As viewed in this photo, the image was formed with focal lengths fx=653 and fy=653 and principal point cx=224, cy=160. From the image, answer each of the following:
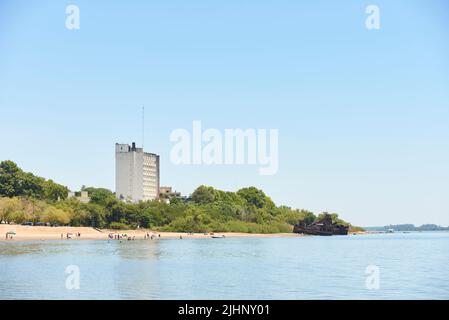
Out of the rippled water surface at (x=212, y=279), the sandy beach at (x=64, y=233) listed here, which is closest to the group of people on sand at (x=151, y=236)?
the sandy beach at (x=64, y=233)

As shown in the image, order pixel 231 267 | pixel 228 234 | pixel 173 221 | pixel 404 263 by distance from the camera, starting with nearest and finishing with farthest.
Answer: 1. pixel 231 267
2. pixel 404 263
3. pixel 173 221
4. pixel 228 234

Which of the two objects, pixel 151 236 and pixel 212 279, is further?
pixel 151 236

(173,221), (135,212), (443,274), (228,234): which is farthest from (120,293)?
(228,234)

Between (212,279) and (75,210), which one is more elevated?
(75,210)

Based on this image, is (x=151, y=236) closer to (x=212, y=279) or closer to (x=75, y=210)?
(x=75, y=210)

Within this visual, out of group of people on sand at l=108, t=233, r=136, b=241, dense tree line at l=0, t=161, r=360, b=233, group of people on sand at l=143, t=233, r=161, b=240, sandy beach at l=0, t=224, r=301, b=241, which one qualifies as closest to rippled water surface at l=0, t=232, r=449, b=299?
sandy beach at l=0, t=224, r=301, b=241

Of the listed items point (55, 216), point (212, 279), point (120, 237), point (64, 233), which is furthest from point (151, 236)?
point (212, 279)

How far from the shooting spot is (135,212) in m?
162

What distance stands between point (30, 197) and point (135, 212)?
25.4 meters

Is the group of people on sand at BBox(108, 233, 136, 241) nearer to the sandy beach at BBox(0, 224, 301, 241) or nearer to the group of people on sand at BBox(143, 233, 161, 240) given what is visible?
the sandy beach at BBox(0, 224, 301, 241)

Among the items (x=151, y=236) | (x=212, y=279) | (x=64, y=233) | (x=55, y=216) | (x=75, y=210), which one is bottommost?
(x=151, y=236)

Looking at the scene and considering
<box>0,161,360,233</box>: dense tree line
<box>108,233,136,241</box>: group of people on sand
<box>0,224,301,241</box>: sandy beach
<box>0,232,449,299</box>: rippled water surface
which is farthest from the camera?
<box>0,161,360,233</box>: dense tree line
